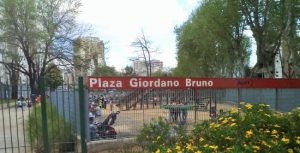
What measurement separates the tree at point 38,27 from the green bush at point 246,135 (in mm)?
33755

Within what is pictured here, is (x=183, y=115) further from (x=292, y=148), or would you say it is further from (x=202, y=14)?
(x=202, y=14)

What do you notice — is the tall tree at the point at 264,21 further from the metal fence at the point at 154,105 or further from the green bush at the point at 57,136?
the green bush at the point at 57,136

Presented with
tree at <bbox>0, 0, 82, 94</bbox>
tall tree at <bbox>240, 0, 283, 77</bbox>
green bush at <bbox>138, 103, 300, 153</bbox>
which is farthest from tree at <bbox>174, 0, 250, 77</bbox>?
green bush at <bbox>138, 103, 300, 153</bbox>

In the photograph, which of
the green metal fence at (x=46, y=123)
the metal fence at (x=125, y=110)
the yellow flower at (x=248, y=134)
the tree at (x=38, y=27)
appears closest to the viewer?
the yellow flower at (x=248, y=134)

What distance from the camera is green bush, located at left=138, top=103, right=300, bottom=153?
5935 mm

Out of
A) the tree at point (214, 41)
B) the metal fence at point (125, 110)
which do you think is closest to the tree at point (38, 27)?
the tree at point (214, 41)

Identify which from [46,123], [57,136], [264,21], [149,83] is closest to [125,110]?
[149,83]

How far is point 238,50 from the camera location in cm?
3578

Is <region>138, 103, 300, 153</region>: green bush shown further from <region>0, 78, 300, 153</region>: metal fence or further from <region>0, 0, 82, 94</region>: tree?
<region>0, 0, 82, 94</region>: tree

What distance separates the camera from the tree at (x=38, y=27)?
3878cm

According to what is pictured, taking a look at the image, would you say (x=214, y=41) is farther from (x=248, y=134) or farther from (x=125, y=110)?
(x=248, y=134)

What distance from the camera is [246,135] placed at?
20.3ft

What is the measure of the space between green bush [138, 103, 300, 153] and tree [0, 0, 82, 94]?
3376 centimetres

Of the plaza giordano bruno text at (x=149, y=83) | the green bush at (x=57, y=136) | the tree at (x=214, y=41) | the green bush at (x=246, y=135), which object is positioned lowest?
the green bush at (x=57, y=136)
